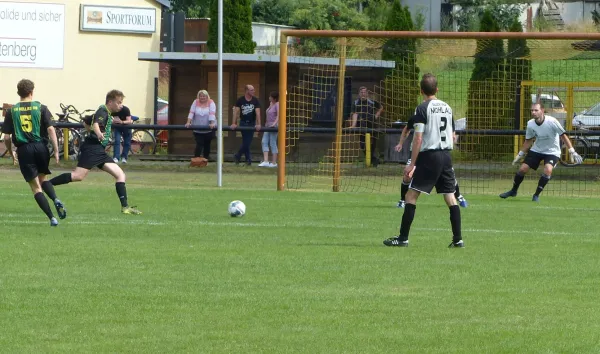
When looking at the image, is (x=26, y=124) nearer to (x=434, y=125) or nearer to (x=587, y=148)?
(x=434, y=125)

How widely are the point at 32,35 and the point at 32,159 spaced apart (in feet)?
70.4

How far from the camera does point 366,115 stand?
88.9ft

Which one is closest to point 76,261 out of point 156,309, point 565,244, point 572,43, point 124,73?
point 156,309

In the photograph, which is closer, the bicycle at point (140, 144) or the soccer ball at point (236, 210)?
the soccer ball at point (236, 210)

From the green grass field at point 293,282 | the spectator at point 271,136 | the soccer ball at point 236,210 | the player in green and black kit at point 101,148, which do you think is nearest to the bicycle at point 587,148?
the spectator at point 271,136

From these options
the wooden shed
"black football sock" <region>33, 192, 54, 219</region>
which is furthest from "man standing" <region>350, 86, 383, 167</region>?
"black football sock" <region>33, 192, 54, 219</region>

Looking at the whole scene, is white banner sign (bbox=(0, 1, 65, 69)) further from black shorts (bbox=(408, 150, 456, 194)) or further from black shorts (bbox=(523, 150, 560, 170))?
black shorts (bbox=(408, 150, 456, 194))

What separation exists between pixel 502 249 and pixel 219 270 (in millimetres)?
3418

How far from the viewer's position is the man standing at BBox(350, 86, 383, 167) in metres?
26.6

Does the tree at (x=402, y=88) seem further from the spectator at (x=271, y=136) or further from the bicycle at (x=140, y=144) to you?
the bicycle at (x=140, y=144)

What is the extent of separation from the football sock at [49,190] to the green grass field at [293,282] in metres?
0.38

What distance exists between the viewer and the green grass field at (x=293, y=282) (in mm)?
7316

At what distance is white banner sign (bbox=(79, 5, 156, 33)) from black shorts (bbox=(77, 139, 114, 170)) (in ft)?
66.6

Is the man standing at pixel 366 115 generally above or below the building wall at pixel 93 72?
below
